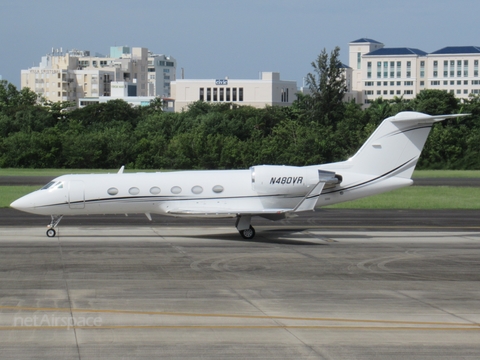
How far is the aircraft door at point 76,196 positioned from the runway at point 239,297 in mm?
1241

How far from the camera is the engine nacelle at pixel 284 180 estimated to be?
27391mm

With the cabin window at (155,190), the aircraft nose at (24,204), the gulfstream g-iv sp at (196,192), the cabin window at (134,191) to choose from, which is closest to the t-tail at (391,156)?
the gulfstream g-iv sp at (196,192)

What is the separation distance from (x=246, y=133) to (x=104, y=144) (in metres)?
23.2

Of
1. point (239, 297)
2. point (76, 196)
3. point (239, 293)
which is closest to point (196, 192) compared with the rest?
point (76, 196)

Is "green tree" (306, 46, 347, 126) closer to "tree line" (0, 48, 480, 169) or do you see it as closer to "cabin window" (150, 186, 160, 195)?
"tree line" (0, 48, 480, 169)

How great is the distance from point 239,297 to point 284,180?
11.0 meters

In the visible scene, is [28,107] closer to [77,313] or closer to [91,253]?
[91,253]

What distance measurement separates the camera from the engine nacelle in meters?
27.4

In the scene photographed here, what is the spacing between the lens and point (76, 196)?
27.7m

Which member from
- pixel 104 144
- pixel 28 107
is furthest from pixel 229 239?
pixel 28 107

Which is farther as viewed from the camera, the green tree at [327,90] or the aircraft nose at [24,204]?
the green tree at [327,90]

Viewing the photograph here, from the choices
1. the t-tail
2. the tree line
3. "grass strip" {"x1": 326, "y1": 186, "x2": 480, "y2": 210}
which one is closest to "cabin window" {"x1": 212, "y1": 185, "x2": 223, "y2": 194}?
the t-tail

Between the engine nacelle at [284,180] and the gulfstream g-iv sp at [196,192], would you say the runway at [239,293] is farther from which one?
the engine nacelle at [284,180]

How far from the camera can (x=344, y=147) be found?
95.6 m
